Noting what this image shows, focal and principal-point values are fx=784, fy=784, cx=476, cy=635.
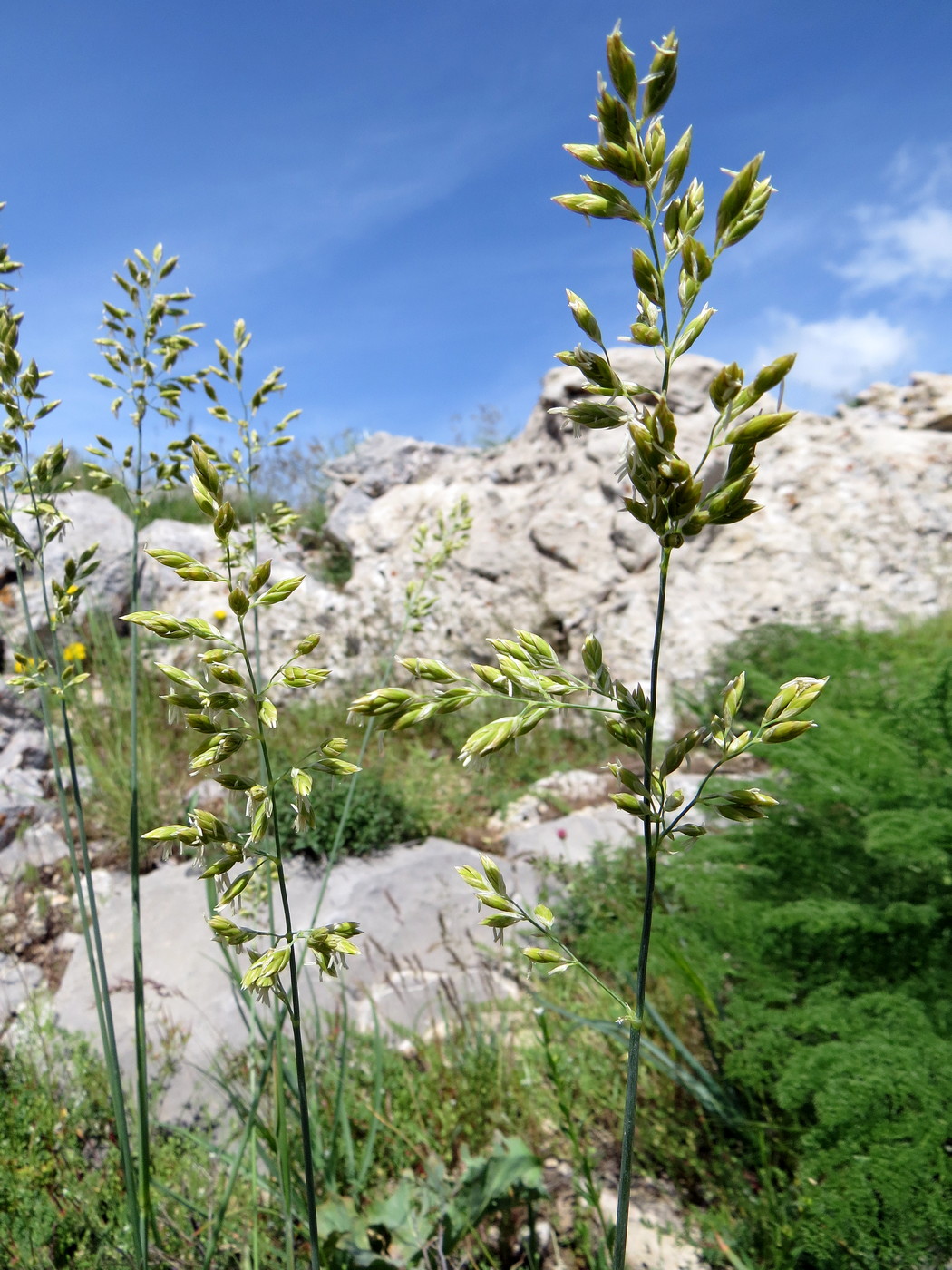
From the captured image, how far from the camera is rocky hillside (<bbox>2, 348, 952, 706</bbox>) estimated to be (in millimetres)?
6867

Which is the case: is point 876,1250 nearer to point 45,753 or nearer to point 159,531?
point 45,753

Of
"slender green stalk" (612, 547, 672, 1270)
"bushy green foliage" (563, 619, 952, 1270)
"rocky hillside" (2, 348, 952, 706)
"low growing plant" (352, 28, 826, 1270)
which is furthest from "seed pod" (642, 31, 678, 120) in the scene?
"rocky hillside" (2, 348, 952, 706)

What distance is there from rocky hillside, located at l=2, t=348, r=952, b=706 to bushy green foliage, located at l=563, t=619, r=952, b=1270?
3.64 m

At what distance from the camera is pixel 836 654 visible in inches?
131

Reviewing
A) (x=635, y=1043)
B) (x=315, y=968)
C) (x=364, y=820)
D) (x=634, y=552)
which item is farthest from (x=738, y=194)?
(x=634, y=552)

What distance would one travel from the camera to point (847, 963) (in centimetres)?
230

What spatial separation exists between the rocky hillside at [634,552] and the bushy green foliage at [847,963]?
11.9 ft

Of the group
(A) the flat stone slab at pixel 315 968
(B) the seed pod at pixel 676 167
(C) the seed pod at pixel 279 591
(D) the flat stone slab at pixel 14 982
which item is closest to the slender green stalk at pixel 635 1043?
(B) the seed pod at pixel 676 167

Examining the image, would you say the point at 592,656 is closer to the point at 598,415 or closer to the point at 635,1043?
the point at 598,415

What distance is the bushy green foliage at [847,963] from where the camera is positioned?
64.3 inches

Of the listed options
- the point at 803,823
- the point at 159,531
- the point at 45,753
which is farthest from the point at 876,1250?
the point at 159,531

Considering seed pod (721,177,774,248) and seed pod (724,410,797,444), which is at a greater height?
seed pod (721,177,774,248)

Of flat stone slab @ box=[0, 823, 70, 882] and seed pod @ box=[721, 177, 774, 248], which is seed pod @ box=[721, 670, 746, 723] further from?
flat stone slab @ box=[0, 823, 70, 882]

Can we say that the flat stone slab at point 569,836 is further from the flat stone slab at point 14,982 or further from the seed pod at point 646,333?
the seed pod at point 646,333
